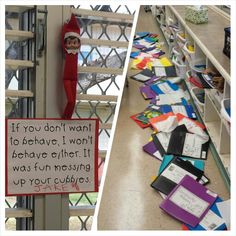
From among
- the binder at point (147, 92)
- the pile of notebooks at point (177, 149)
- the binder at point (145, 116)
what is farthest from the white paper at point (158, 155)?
the binder at point (147, 92)

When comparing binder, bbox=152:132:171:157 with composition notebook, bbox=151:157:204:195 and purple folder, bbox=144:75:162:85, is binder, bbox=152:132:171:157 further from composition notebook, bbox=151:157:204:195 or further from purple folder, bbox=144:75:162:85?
purple folder, bbox=144:75:162:85

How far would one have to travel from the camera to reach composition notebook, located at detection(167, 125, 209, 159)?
5.90ft

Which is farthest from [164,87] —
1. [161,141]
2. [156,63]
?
[161,141]

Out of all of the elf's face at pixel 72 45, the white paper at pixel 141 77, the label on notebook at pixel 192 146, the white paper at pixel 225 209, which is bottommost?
the white paper at pixel 225 209

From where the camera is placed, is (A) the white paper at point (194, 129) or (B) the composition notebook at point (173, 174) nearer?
(B) the composition notebook at point (173, 174)

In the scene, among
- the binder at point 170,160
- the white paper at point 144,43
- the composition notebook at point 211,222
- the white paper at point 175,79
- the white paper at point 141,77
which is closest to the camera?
the composition notebook at point 211,222

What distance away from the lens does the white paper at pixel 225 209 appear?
1340 millimetres

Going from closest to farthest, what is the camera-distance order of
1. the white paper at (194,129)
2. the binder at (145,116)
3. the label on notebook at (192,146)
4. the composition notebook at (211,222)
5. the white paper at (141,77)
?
1. the composition notebook at (211,222)
2. the label on notebook at (192,146)
3. the white paper at (194,129)
4. the binder at (145,116)
5. the white paper at (141,77)

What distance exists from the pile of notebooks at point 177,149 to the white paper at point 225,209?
0.01 meters

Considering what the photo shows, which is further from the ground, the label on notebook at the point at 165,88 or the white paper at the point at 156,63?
the white paper at the point at 156,63

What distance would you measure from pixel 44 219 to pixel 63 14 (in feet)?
1.98

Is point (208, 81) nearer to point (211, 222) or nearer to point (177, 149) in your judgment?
point (177, 149)

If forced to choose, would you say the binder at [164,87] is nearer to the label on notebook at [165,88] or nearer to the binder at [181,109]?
the label on notebook at [165,88]
